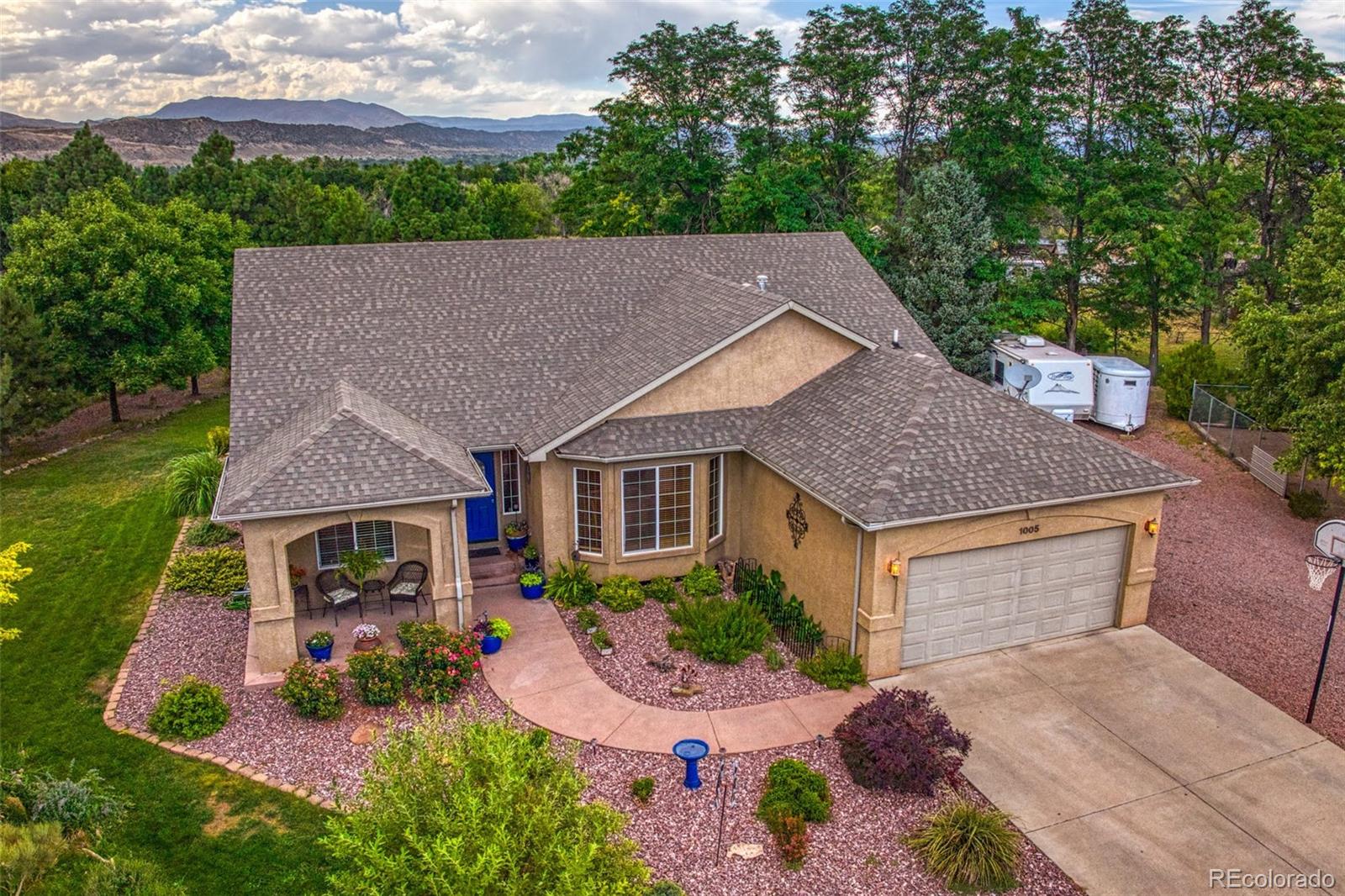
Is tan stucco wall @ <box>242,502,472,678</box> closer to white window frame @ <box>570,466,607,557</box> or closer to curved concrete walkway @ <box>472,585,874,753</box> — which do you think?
curved concrete walkway @ <box>472,585,874,753</box>

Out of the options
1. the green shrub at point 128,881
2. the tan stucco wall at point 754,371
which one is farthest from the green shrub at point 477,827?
the tan stucco wall at point 754,371

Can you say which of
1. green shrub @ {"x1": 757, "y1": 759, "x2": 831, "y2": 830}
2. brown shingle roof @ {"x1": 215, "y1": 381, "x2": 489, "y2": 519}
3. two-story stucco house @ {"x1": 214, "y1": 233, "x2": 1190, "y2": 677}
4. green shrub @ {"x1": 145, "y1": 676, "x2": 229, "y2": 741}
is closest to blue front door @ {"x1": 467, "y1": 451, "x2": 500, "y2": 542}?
two-story stucco house @ {"x1": 214, "y1": 233, "x2": 1190, "y2": 677}

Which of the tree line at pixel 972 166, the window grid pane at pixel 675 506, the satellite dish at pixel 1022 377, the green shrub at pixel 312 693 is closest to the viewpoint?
the green shrub at pixel 312 693

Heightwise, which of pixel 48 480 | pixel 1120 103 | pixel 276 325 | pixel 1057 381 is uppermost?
pixel 1120 103

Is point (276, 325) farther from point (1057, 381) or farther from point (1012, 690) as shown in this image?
point (1057, 381)

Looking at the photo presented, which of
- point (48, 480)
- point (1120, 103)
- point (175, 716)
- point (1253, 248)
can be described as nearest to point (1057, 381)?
point (1253, 248)

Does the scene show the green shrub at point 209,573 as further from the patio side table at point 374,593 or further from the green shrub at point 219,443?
the green shrub at point 219,443

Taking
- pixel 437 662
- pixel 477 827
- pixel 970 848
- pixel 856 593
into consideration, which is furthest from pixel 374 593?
pixel 970 848
